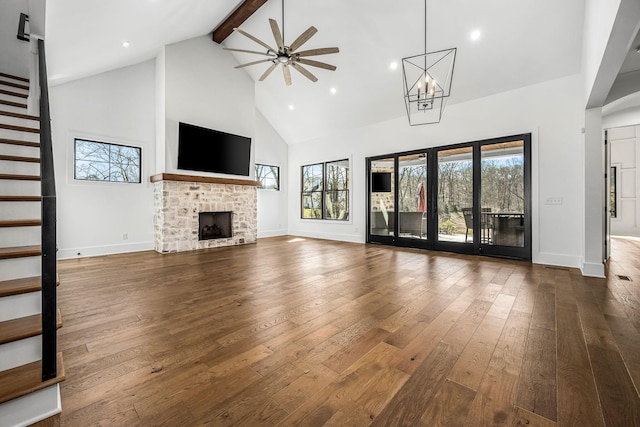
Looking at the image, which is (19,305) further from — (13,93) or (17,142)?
(13,93)

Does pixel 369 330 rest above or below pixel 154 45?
below

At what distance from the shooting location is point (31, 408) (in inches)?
49.4

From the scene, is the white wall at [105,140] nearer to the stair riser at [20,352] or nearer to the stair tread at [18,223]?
the stair tread at [18,223]

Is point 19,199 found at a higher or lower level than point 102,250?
higher

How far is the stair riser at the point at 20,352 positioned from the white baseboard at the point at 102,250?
4945 millimetres

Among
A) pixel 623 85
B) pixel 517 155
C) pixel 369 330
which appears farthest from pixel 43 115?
pixel 623 85

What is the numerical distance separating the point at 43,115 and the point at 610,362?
3.85 meters

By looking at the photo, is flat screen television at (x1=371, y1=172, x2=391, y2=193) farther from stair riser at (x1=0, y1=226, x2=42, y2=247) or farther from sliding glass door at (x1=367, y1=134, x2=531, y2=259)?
stair riser at (x1=0, y1=226, x2=42, y2=247)

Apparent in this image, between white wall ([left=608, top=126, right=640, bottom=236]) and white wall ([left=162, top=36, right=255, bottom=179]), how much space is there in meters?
11.8

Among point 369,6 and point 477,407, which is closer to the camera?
point 477,407

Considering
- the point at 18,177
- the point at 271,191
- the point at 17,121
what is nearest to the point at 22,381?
the point at 18,177

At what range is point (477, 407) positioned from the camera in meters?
1.38

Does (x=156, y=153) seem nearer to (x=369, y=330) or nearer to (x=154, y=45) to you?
(x=154, y=45)

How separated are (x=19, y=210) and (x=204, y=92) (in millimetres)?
5210
